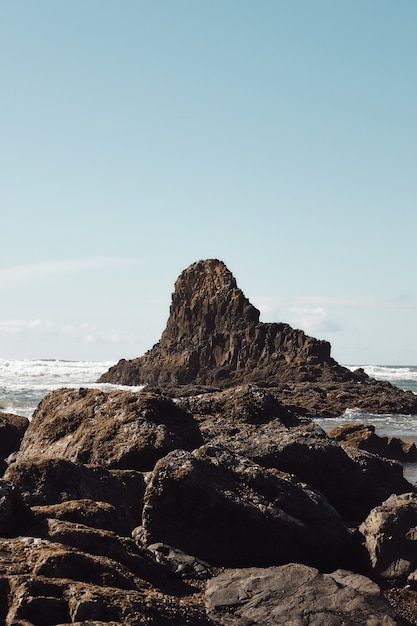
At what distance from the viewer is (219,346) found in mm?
87125

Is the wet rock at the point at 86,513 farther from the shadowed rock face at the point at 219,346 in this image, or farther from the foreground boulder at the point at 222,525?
the shadowed rock face at the point at 219,346

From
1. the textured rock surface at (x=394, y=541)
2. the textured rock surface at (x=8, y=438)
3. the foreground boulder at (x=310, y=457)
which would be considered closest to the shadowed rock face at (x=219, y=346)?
the textured rock surface at (x=8, y=438)

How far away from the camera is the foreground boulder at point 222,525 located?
31.3 feet

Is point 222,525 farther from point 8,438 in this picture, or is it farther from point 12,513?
point 8,438

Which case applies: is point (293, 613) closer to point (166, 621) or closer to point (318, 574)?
point (318, 574)

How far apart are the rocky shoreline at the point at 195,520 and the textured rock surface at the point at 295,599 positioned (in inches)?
0.7

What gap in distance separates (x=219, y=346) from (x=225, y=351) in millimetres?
1318

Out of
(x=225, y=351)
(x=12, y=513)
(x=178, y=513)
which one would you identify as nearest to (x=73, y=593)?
(x=12, y=513)

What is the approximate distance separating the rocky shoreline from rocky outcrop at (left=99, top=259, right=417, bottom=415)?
44.7 m

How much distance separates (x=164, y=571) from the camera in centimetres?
800

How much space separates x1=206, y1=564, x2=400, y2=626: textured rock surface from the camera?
7211 millimetres

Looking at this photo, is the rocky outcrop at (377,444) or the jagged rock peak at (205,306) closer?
the rocky outcrop at (377,444)

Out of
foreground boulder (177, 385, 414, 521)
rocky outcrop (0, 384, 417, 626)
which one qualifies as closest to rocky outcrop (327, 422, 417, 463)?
rocky outcrop (0, 384, 417, 626)

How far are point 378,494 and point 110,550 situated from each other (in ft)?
24.4
